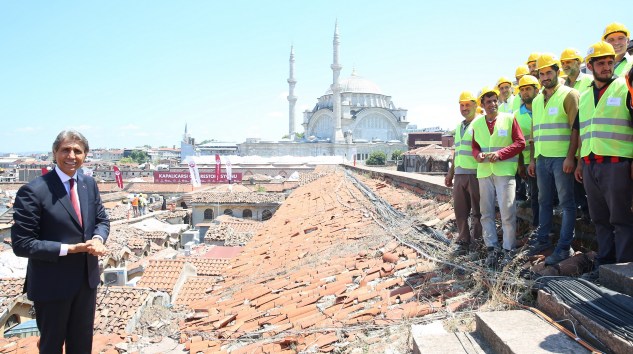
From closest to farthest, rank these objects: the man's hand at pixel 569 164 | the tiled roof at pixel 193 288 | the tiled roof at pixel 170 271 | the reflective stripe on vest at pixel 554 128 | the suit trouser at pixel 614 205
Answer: the suit trouser at pixel 614 205, the man's hand at pixel 569 164, the reflective stripe on vest at pixel 554 128, the tiled roof at pixel 193 288, the tiled roof at pixel 170 271

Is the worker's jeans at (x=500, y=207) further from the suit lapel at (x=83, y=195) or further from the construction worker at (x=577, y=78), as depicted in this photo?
the suit lapel at (x=83, y=195)

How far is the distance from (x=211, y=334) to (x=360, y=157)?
59.8m

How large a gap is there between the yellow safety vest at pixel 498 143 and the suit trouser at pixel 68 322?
2.90 m

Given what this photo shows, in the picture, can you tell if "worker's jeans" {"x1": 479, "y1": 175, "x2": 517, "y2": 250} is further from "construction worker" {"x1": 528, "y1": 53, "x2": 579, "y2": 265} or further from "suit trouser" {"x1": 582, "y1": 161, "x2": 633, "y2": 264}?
"suit trouser" {"x1": 582, "y1": 161, "x2": 633, "y2": 264}

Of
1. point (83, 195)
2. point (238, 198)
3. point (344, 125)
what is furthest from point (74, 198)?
point (344, 125)

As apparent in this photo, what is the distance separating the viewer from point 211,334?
3281 millimetres

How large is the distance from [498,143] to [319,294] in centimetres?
181

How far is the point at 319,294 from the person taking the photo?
10.9ft

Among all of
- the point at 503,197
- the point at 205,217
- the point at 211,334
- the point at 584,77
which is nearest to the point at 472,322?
the point at 503,197

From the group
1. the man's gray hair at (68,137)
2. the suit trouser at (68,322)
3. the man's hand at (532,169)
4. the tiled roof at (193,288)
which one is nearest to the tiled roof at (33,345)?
the suit trouser at (68,322)

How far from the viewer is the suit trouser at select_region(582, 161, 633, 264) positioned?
2.68 metres

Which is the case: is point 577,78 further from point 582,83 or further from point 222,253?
point 222,253

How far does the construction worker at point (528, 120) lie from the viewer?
3.93 m

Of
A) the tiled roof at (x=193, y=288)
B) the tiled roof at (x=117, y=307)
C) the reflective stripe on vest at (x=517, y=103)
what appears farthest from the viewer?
the tiled roof at (x=193, y=288)
